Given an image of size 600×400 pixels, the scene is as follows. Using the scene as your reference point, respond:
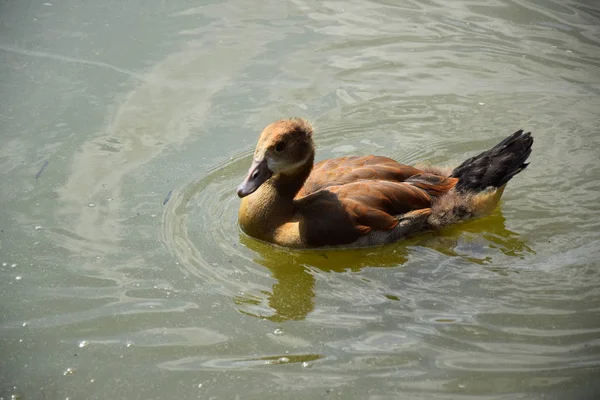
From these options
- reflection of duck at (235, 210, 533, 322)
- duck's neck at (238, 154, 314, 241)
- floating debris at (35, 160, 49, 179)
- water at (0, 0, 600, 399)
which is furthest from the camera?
floating debris at (35, 160, 49, 179)

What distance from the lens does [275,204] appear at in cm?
625

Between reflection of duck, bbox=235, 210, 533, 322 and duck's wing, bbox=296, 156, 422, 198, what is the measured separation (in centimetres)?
52

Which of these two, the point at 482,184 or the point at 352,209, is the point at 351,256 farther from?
the point at 482,184

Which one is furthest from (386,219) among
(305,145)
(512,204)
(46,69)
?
(46,69)

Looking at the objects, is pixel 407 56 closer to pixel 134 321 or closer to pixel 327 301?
pixel 327 301

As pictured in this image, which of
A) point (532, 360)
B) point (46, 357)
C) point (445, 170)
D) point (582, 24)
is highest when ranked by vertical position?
point (582, 24)

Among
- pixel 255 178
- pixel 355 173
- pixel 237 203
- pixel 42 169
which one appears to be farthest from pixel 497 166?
pixel 42 169

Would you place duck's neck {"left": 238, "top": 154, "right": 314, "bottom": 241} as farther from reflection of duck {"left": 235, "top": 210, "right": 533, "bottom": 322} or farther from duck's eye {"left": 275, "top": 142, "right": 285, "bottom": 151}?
duck's eye {"left": 275, "top": 142, "right": 285, "bottom": 151}

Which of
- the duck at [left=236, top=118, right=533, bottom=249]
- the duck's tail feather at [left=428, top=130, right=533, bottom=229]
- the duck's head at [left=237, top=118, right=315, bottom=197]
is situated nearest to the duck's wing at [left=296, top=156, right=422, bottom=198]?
the duck at [left=236, top=118, right=533, bottom=249]

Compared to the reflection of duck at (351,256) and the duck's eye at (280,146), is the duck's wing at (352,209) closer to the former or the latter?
the reflection of duck at (351,256)

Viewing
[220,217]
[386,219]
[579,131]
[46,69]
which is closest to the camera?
[386,219]

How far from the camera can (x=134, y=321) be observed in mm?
5230

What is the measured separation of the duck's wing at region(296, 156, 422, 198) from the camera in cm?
628

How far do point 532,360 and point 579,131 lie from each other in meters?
3.44
